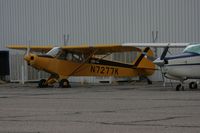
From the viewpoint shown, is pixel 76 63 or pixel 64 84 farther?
pixel 76 63

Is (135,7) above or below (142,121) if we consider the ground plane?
above

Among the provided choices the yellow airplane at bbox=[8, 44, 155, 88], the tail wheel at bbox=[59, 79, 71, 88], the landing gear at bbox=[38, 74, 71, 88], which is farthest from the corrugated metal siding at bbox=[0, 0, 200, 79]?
the tail wheel at bbox=[59, 79, 71, 88]

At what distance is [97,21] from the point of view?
42125 mm

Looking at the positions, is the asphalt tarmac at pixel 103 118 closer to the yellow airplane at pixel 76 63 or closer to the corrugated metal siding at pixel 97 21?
the yellow airplane at pixel 76 63

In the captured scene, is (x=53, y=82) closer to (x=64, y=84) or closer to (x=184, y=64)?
(x=64, y=84)

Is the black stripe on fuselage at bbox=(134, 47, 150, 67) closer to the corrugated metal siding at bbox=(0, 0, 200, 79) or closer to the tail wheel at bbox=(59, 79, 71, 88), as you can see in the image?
the corrugated metal siding at bbox=(0, 0, 200, 79)

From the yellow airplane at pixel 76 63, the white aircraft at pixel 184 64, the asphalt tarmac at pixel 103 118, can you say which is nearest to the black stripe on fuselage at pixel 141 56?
the yellow airplane at pixel 76 63


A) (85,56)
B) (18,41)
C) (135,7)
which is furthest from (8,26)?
(85,56)

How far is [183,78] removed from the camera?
24.9 metres

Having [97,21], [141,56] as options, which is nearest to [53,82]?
[141,56]

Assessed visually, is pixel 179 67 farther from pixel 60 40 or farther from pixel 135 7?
pixel 60 40

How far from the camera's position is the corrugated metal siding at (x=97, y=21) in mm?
38200

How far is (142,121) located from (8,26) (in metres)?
35.3

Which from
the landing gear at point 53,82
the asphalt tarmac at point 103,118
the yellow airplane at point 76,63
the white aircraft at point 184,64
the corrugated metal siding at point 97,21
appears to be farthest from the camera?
the corrugated metal siding at point 97,21
